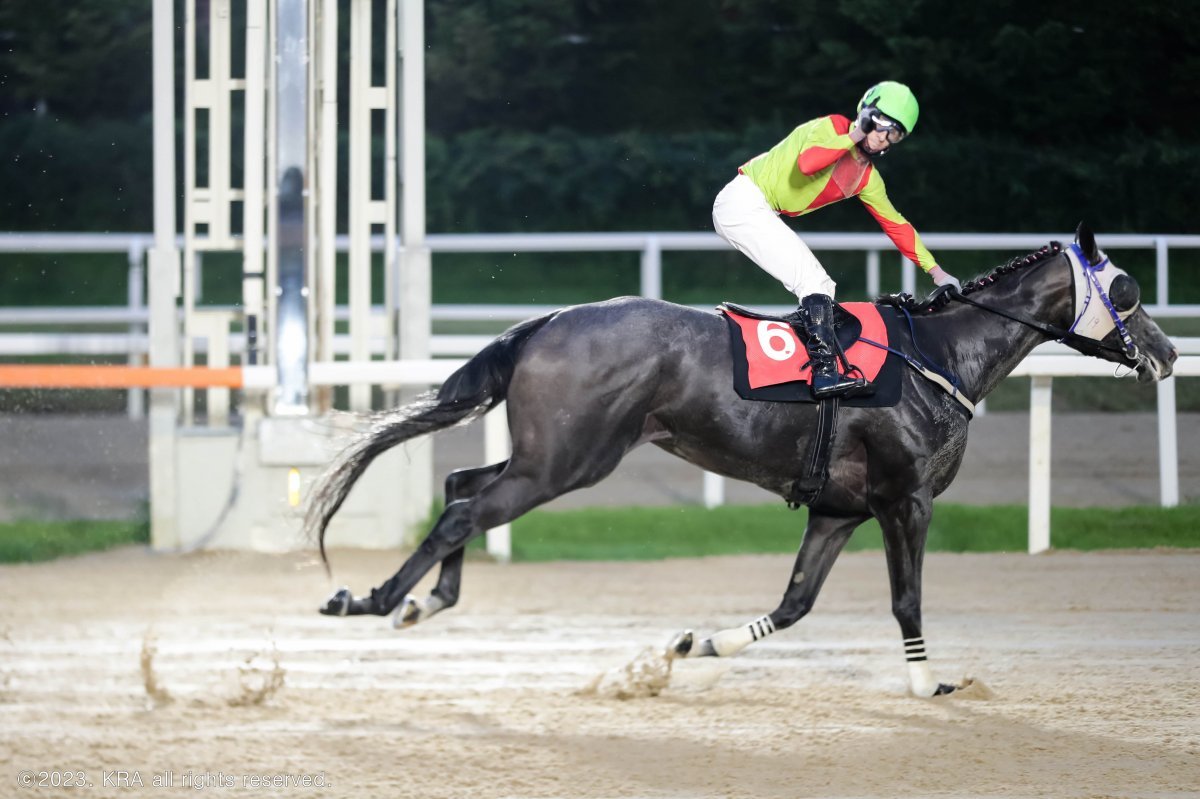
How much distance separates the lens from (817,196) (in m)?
4.38

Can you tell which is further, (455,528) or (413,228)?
(413,228)

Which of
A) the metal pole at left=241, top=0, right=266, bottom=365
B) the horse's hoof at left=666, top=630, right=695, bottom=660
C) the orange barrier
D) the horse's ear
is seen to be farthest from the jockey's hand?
the metal pole at left=241, top=0, right=266, bottom=365

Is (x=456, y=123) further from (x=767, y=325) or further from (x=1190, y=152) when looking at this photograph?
(x=767, y=325)

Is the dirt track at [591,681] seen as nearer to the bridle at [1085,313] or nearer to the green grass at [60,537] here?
the green grass at [60,537]

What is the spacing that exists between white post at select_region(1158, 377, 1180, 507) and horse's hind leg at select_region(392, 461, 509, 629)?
12.9ft

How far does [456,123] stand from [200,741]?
40.3 ft

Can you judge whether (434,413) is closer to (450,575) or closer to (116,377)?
(450,575)

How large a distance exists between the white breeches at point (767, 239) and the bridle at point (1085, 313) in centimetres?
48

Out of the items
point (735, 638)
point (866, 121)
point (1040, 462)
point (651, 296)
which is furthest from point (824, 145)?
point (651, 296)

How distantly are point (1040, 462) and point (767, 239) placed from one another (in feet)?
8.70

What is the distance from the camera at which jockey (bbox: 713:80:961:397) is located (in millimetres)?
4133

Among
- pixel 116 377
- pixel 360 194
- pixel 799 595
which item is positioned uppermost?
pixel 360 194

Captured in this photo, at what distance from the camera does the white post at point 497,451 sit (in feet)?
20.6

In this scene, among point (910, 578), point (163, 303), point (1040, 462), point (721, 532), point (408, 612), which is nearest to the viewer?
point (408, 612)
